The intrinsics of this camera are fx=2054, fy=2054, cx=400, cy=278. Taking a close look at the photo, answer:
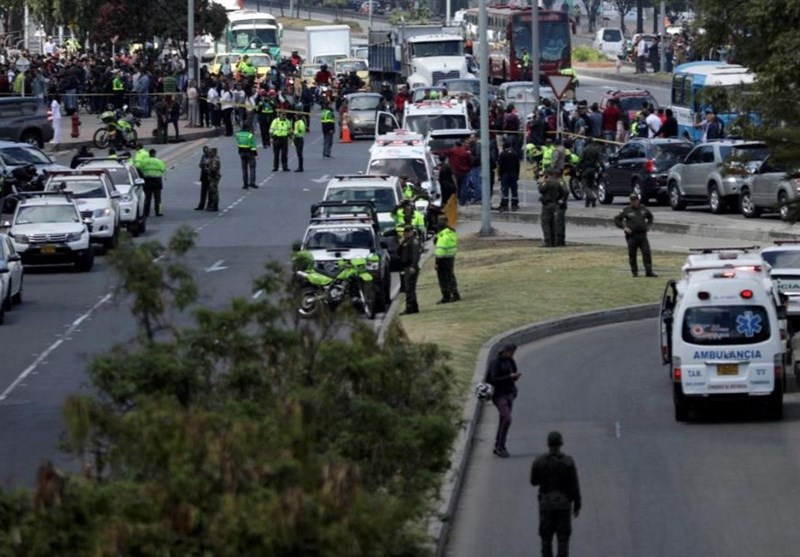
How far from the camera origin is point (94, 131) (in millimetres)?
67000

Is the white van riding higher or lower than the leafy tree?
lower

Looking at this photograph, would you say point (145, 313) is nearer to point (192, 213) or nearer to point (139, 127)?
point (192, 213)

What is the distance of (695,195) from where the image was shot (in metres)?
47.3

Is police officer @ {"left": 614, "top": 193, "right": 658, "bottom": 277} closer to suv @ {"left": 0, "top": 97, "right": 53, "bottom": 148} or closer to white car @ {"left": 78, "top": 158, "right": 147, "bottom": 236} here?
white car @ {"left": 78, "top": 158, "right": 147, "bottom": 236}

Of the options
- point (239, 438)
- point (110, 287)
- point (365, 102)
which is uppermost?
point (239, 438)

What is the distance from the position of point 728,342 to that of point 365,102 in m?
44.0

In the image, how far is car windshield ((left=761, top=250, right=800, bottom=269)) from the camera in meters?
29.3

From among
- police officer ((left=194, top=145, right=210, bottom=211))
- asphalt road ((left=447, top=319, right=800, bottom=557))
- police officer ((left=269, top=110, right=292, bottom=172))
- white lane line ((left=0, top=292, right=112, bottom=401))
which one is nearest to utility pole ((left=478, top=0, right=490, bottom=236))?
police officer ((left=194, top=145, right=210, bottom=211))

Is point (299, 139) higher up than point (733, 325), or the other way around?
point (733, 325)

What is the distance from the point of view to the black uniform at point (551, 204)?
3981cm

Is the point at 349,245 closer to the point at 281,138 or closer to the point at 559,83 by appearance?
the point at 559,83

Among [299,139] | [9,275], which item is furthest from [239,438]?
[299,139]

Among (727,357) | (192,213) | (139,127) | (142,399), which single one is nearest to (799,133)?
(727,357)

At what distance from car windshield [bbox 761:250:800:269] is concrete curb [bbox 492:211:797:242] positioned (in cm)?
775
